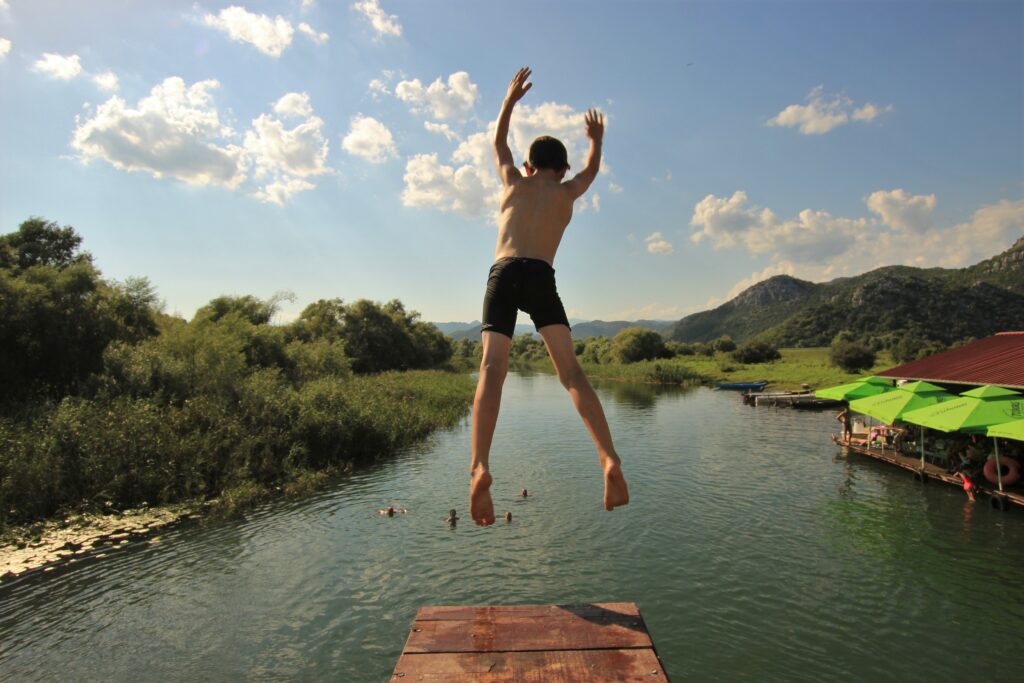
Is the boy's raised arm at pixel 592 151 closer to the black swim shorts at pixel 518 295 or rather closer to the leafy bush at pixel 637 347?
the black swim shorts at pixel 518 295

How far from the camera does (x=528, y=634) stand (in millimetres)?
3025

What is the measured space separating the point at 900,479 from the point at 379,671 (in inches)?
775

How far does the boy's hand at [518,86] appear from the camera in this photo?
3.54 meters

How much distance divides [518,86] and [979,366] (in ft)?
81.0

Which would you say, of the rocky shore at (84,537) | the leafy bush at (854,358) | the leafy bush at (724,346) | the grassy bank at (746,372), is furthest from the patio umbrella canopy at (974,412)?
the leafy bush at (724,346)

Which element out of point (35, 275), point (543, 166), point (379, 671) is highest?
point (35, 275)

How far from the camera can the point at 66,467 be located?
46.5 ft

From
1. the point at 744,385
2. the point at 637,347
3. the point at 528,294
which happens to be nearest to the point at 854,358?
the point at 744,385

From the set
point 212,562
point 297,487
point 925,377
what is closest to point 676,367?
point 925,377

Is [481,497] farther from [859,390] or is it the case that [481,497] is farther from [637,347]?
[637,347]

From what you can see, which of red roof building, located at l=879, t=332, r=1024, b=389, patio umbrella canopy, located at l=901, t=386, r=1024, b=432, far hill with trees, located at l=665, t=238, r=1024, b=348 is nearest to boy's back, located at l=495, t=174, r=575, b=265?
patio umbrella canopy, located at l=901, t=386, r=1024, b=432

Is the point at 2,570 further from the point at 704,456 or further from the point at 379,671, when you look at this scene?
the point at 704,456

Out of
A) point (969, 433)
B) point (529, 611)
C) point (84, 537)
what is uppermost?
point (529, 611)

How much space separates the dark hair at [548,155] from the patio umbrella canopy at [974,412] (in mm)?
15490
